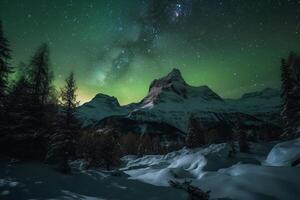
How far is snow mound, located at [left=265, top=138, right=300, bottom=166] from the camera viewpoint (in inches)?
724

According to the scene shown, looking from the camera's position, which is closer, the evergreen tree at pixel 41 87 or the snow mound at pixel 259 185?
the snow mound at pixel 259 185

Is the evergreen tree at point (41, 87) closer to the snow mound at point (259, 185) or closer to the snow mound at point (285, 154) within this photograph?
the snow mound at point (259, 185)

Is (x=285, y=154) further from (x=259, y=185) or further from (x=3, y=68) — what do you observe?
(x=3, y=68)

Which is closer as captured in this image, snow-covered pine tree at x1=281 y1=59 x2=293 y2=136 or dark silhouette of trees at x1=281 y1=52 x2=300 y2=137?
dark silhouette of trees at x1=281 y1=52 x2=300 y2=137

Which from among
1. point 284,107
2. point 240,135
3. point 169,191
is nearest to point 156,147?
point 240,135

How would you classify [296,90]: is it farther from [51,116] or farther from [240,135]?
[51,116]

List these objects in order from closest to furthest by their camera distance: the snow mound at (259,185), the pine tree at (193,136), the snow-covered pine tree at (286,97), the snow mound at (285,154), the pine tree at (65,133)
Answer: the snow mound at (259,185)
the snow mound at (285,154)
the pine tree at (65,133)
the snow-covered pine tree at (286,97)
the pine tree at (193,136)

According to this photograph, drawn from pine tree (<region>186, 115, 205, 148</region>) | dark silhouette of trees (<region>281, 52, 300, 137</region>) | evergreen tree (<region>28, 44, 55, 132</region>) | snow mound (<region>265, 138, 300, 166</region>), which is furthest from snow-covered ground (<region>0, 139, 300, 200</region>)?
pine tree (<region>186, 115, 205, 148</region>)

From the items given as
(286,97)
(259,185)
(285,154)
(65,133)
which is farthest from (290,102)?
(65,133)

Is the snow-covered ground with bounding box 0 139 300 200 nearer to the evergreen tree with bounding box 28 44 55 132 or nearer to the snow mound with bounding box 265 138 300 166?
the snow mound with bounding box 265 138 300 166

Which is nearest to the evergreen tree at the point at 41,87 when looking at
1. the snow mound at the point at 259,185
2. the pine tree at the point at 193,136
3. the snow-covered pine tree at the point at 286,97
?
the snow mound at the point at 259,185

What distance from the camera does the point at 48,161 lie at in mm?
24219

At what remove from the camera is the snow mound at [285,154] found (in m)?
18.4

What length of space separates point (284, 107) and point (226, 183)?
23503 millimetres
